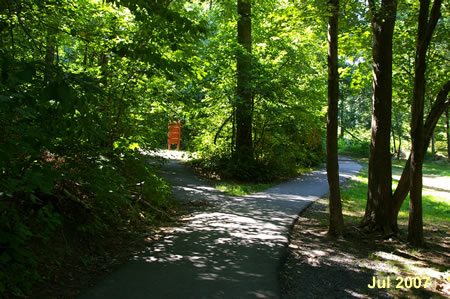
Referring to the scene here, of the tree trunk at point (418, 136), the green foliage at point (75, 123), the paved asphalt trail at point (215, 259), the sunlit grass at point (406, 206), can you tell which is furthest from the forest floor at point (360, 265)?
the green foliage at point (75, 123)

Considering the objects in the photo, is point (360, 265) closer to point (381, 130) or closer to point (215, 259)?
point (215, 259)

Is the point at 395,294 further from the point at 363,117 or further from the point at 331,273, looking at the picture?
the point at 363,117

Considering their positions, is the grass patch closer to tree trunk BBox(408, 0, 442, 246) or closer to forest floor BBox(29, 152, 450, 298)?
forest floor BBox(29, 152, 450, 298)

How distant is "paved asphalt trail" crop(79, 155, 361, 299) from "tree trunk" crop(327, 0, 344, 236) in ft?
3.53

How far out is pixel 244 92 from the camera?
533 inches

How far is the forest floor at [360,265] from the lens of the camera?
4.78 metres

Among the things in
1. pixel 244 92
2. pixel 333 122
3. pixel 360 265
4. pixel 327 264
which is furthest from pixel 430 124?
pixel 244 92

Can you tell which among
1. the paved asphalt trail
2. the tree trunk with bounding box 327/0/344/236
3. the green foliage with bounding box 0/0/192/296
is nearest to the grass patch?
the paved asphalt trail

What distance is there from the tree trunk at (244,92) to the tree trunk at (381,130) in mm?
6108

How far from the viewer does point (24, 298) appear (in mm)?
3811

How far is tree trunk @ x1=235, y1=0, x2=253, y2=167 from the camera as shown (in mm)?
13414

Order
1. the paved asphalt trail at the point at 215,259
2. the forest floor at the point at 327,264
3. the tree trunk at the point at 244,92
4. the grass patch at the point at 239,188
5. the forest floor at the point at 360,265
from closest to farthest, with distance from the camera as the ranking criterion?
the paved asphalt trail at the point at 215,259 → the forest floor at the point at 327,264 → the forest floor at the point at 360,265 → the grass patch at the point at 239,188 → the tree trunk at the point at 244,92
